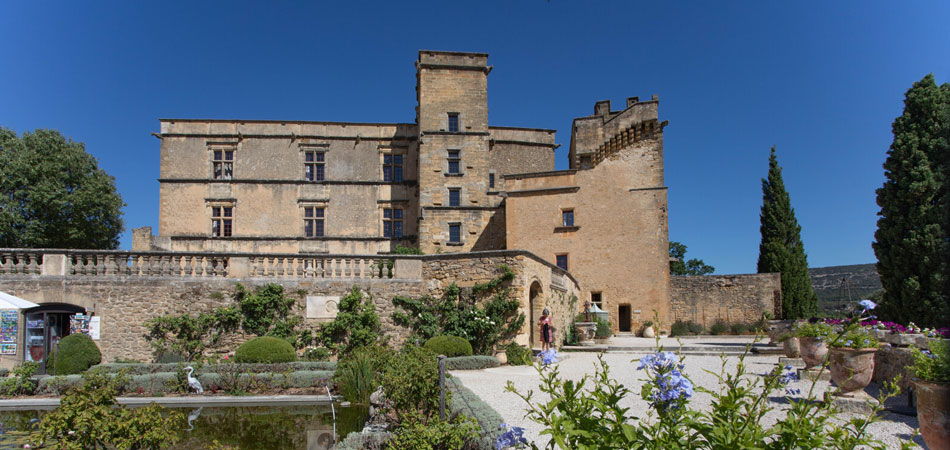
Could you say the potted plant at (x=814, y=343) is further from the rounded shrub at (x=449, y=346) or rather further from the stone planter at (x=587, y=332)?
the stone planter at (x=587, y=332)

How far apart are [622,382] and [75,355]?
12.2 m

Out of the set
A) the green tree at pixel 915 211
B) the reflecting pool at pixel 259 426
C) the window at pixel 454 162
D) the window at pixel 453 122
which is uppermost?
the window at pixel 453 122

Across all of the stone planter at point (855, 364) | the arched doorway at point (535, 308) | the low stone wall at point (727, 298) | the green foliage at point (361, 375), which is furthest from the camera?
the low stone wall at point (727, 298)

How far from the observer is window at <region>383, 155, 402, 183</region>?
96.9ft

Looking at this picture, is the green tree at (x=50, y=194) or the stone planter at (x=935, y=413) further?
the green tree at (x=50, y=194)

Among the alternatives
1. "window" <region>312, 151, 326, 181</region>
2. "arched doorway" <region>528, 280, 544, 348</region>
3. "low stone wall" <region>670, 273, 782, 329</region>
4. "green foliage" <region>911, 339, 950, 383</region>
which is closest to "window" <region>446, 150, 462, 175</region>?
"window" <region>312, 151, 326, 181</region>

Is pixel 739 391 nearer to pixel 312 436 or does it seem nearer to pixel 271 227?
pixel 312 436

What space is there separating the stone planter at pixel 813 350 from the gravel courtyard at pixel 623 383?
45cm

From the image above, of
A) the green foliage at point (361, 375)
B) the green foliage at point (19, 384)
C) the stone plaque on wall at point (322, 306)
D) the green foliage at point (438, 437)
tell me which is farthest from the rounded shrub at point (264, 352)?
the green foliage at point (438, 437)

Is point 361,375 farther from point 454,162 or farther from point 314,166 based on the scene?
point 314,166

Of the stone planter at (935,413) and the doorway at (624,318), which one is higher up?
the stone planter at (935,413)

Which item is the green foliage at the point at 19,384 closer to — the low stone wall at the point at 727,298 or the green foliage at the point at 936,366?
the green foliage at the point at 936,366

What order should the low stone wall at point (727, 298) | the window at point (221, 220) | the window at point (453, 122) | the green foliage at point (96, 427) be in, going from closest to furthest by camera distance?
the green foliage at point (96, 427), the low stone wall at point (727, 298), the window at point (453, 122), the window at point (221, 220)

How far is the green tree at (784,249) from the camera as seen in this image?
2584cm
